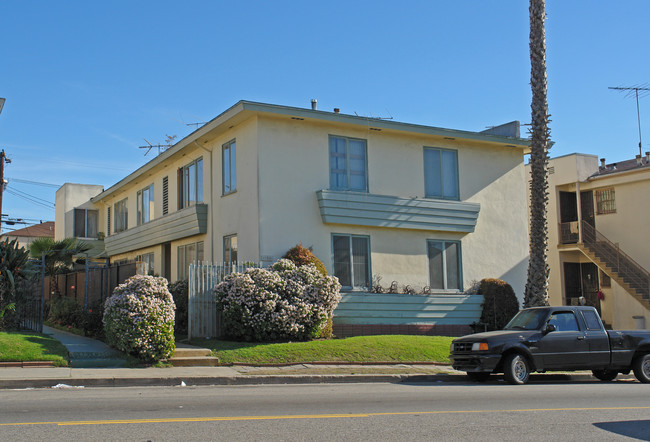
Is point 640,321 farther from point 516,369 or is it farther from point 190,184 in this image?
point 190,184

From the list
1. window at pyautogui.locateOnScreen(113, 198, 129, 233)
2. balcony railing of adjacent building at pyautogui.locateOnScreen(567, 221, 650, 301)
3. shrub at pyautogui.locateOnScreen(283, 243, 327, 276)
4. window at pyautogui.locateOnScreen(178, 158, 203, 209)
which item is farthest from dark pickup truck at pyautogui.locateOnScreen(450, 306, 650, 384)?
window at pyautogui.locateOnScreen(113, 198, 129, 233)

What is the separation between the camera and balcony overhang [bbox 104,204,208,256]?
22.8 meters

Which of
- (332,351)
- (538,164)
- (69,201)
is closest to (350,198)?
(332,351)

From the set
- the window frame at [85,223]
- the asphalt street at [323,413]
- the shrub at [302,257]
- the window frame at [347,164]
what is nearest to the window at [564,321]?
the asphalt street at [323,413]

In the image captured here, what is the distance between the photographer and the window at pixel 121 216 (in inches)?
1247

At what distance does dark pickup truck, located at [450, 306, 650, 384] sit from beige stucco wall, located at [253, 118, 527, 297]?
21.7 ft

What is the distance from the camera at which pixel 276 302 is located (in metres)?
17.8

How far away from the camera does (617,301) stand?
30.2 meters

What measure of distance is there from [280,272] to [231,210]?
382 centimetres

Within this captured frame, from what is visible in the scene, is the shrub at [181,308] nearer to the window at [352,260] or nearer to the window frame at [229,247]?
the window frame at [229,247]

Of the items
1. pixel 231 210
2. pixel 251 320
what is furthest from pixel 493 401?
pixel 231 210

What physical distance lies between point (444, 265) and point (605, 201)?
13.4 m

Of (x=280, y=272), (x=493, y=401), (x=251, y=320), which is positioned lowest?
(x=493, y=401)

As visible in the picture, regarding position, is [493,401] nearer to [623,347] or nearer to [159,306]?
[623,347]
